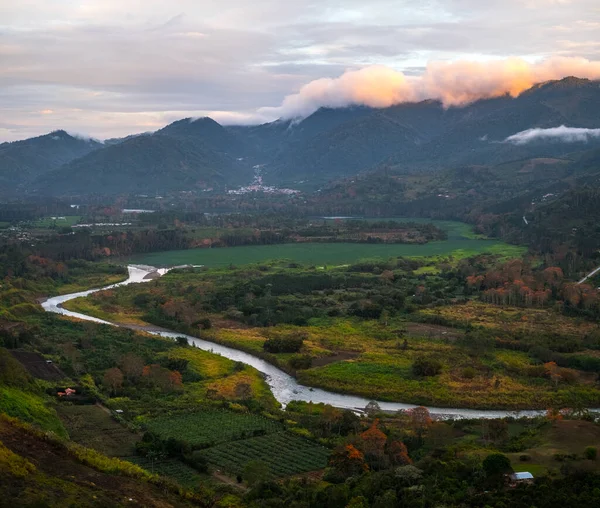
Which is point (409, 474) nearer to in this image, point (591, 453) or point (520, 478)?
point (520, 478)

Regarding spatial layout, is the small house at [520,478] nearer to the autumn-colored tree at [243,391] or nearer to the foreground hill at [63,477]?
the foreground hill at [63,477]

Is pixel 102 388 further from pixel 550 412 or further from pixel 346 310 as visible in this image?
pixel 346 310

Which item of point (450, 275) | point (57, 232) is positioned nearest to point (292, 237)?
point (57, 232)

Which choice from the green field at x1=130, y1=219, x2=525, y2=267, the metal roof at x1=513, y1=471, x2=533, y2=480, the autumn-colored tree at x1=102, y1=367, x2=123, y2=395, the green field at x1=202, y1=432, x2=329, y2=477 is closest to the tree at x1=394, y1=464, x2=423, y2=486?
the metal roof at x1=513, y1=471, x2=533, y2=480

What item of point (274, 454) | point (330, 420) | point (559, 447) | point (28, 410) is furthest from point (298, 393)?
point (559, 447)

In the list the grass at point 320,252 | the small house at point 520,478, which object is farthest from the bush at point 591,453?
the grass at point 320,252
